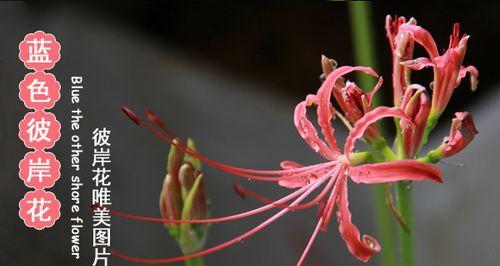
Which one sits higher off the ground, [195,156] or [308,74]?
[308,74]

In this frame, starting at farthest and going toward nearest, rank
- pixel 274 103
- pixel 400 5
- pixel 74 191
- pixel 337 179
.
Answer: pixel 274 103 < pixel 400 5 < pixel 74 191 < pixel 337 179

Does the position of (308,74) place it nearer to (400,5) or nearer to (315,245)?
(400,5)

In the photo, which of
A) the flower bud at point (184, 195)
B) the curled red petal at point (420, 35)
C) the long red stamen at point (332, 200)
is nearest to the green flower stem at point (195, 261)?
the flower bud at point (184, 195)

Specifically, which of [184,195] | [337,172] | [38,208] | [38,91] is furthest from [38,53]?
[337,172]

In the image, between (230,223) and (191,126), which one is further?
(191,126)

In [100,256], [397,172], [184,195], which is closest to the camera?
[397,172]

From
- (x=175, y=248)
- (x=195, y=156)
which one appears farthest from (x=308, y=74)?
(x=195, y=156)

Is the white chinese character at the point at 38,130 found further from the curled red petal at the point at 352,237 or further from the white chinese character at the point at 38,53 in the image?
the curled red petal at the point at 352,237

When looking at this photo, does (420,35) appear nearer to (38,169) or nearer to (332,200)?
(332,200)
